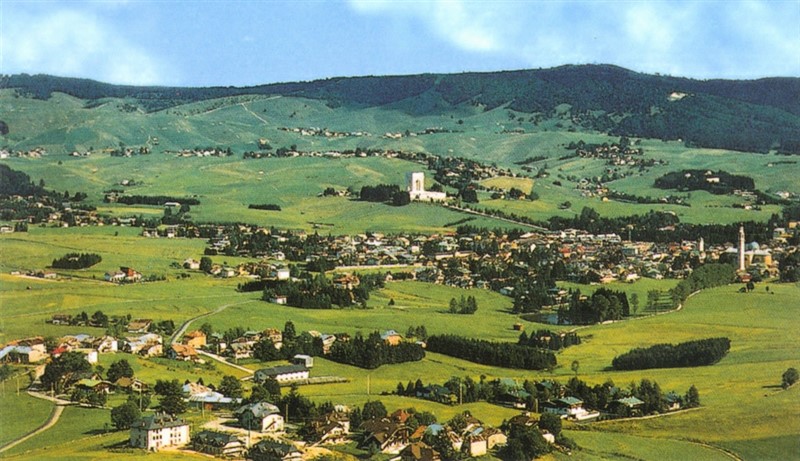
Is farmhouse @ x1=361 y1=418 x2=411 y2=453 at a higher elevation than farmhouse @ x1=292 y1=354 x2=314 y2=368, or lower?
lower

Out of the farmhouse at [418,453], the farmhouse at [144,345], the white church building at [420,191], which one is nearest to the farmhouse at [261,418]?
the farmhouse at [418,453]

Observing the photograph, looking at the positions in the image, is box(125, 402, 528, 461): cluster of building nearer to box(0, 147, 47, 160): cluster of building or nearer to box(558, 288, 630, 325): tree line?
box(558, 288, 630, 325): tree line

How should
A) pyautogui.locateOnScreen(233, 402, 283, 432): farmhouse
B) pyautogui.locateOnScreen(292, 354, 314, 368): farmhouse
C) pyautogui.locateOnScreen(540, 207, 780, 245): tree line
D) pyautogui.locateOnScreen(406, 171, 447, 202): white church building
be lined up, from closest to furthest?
pyautogui.locateOnScreen(233, 402, 283, 432): farmhouse → pyautogui.locateOnScreen(292, 354, 314, 368): farmhouse → pyautogui.locateOnScreen(540, 207, 780, 245): tree line → pyautogui.locateOnScreen(406, 171, 447, 202): white church building

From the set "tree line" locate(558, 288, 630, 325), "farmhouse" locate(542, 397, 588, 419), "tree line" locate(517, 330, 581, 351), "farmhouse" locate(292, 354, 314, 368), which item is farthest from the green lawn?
"tree line" locate(558, 288, 630, 325)

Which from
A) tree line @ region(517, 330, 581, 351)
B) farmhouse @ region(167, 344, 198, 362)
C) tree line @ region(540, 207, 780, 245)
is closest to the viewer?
farmhouse @ region(167, 344, 198, 362)

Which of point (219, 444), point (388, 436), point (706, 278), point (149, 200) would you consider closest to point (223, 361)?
point (219, 444)

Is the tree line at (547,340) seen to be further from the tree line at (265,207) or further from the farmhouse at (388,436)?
the tree line at (265,207)

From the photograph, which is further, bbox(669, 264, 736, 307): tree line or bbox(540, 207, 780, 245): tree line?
bbox(540, 207, 780, 245): tree line

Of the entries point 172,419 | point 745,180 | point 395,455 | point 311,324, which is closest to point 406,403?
point 395,455

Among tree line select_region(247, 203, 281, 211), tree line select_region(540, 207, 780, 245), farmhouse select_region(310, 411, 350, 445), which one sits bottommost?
farmhouse select_region(310, 411, 350, 445)
